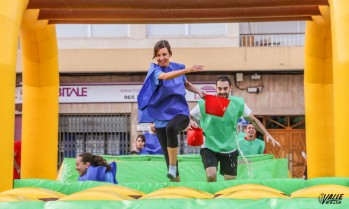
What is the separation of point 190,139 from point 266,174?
2.05 m

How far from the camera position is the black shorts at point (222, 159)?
6.45 meters

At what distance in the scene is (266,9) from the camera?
6.76 metres

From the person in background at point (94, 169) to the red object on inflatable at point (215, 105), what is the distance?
1239 millimetres

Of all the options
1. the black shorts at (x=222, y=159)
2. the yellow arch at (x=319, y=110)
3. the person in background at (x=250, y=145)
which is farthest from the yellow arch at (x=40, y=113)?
the person in background at (x=250, y=145)

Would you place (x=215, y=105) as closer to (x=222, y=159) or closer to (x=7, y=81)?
(x=222, y=159)

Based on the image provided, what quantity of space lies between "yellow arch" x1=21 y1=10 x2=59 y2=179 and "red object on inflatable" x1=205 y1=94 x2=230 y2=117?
2.33m

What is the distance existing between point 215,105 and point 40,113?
2489 mm

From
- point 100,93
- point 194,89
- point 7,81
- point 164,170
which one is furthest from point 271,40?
point 7,81

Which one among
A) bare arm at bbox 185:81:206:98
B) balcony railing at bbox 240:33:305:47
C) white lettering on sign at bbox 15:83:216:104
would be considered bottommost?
bare arm at bbox 185:81:206:98

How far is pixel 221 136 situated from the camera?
6492 millimetres

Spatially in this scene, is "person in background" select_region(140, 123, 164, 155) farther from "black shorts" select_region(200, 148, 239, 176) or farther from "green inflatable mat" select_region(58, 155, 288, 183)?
"black shorts" select_region(200, 148, 239, 176)

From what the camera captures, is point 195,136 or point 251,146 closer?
point 195,136

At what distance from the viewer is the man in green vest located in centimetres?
645

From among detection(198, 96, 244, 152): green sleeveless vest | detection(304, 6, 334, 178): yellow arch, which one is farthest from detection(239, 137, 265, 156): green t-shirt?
detection(198, 96, 244, 152): green sleeveless vest
